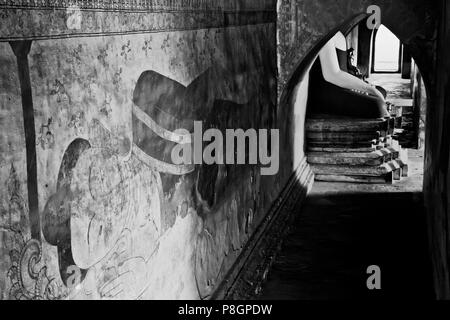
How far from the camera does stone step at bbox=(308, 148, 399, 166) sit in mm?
9828

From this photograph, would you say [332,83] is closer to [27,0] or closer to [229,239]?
[229,239]

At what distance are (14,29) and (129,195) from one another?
112 centimetres

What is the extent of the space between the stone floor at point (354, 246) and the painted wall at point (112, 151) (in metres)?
1.42

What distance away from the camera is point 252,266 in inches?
231

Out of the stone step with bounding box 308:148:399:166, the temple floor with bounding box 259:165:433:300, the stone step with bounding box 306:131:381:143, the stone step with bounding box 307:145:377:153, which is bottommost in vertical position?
the temple floor with bounding box 259:165:433:300

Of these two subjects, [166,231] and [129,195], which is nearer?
[129,195]

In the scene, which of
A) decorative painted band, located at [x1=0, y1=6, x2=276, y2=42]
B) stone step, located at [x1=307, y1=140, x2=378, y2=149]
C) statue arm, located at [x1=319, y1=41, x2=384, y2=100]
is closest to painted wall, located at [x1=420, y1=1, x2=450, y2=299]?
decorative painted band, located at [x1=0, y1=6, x2=276, y2=42]

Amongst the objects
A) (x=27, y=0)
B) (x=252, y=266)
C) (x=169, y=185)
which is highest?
(x=27, y=0)

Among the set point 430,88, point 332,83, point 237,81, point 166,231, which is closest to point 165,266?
point 166,231

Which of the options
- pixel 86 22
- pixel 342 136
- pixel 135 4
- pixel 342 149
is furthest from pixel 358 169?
pixel 86 22

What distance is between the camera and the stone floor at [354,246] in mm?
6039

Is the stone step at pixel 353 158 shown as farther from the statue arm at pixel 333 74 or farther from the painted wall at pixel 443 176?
the painted wall at pixel 443 176

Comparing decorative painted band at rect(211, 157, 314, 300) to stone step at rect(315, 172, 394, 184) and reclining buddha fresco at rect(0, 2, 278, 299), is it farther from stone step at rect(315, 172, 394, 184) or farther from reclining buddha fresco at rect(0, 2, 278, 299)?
stone step at rect(315, 172, 394, 184)
